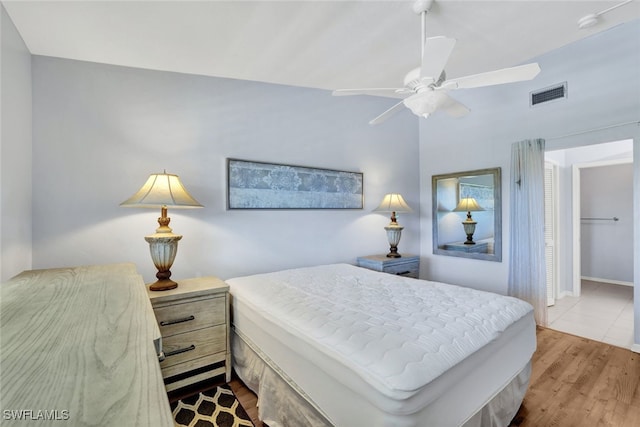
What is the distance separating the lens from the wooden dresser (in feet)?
1.40

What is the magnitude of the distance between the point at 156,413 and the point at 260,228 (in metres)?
2.45

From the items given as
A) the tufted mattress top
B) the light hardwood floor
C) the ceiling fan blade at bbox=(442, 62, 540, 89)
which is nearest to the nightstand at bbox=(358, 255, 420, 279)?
the tufted mattress top

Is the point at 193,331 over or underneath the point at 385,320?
underneath

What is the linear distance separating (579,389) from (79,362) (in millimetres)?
2955

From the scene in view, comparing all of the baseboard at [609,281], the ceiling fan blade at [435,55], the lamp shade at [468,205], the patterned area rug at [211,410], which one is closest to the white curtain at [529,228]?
the lamp shade at [468,205]

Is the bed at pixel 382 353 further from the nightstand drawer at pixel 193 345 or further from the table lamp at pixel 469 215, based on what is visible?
the table lamp at pixel 469 215

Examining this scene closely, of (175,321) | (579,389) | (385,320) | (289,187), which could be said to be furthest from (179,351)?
(579,389)

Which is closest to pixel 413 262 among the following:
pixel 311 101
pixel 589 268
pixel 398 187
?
pixel 398 187

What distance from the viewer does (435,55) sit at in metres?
1.54

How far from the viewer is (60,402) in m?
0.45

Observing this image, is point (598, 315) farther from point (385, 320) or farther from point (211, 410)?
point (211, 410)

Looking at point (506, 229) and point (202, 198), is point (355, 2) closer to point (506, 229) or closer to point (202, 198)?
point (202, 198)

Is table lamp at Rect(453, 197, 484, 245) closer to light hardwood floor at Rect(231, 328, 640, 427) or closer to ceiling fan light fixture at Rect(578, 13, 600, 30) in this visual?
light hardwood floor at Rect(231, 328, 640, 427)

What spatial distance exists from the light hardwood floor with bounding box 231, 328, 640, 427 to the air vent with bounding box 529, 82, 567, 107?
2.51 meters
